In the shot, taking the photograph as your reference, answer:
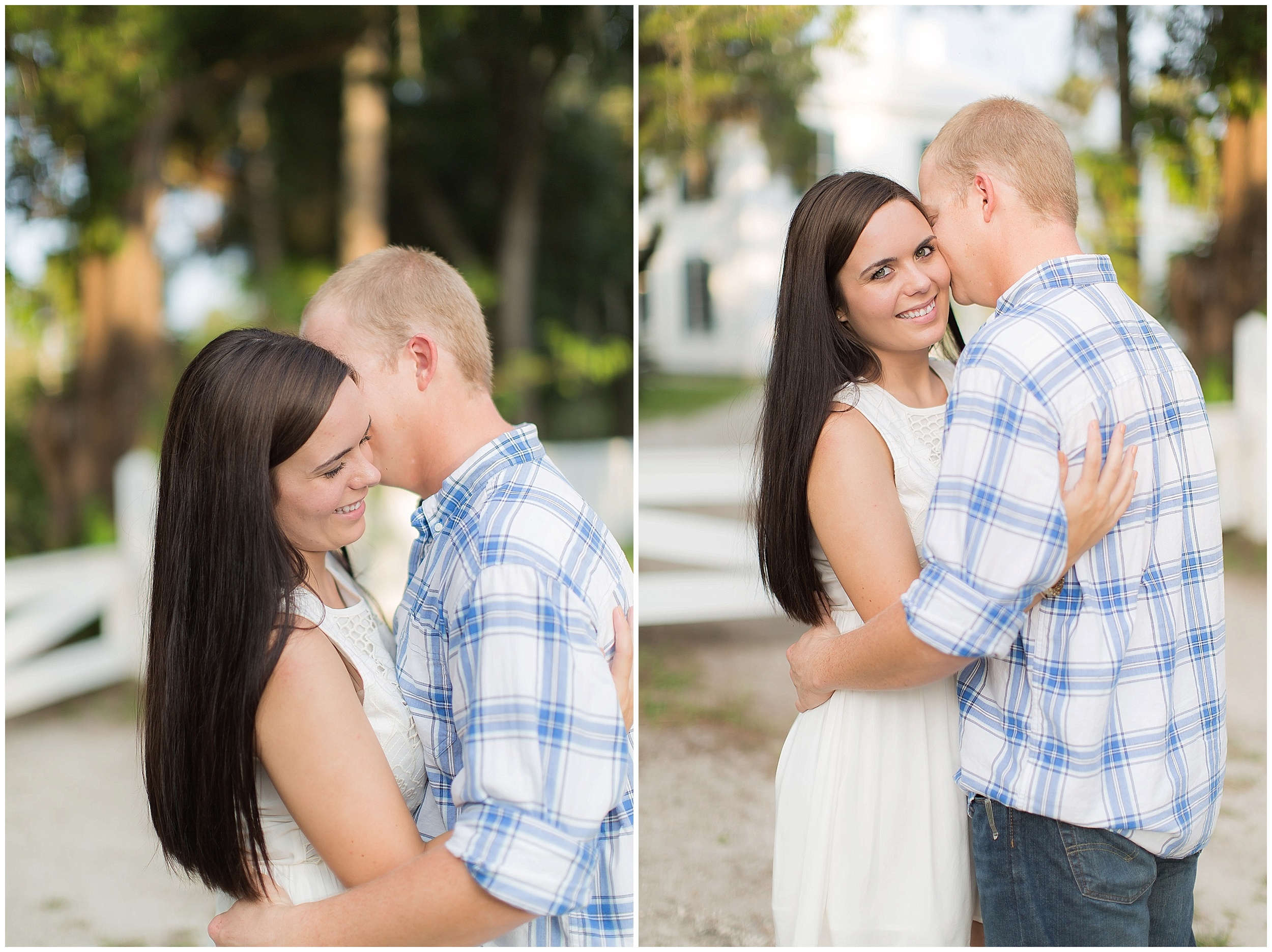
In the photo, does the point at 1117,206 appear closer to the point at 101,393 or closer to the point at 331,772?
the point at 331,772

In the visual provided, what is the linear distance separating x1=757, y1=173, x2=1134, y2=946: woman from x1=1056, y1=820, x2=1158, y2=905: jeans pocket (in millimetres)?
295

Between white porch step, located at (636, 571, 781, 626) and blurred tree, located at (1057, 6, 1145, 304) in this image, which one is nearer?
blurred tree, located at (1057, 6, 1145, 304)

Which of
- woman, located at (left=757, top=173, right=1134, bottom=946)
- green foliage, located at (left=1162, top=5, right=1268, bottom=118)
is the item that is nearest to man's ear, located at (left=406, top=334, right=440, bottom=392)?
woman, located at (left=757, top=173, right=1134, bottom=946)

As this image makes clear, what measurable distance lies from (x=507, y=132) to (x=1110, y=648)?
11.7m

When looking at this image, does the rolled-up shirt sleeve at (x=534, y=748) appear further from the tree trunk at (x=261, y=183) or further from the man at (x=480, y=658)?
the tree trunk at (x=261, y=183)

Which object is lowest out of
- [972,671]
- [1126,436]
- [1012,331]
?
[972,671]

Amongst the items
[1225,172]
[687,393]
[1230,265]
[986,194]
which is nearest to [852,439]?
[986,194]

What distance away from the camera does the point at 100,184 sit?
8352mm

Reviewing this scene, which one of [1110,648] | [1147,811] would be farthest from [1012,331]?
[1147,811]

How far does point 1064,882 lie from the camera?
1.61 m

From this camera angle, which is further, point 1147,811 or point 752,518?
point 752,518

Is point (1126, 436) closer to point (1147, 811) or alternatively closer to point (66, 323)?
point (1147, 811)

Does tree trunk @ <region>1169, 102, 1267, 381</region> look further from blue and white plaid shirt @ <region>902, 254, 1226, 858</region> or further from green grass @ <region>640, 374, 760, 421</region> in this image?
blue and white plaid shirt @ <region>902, 254, 1226, 858</region>

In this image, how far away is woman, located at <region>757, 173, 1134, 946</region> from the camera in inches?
72.9
